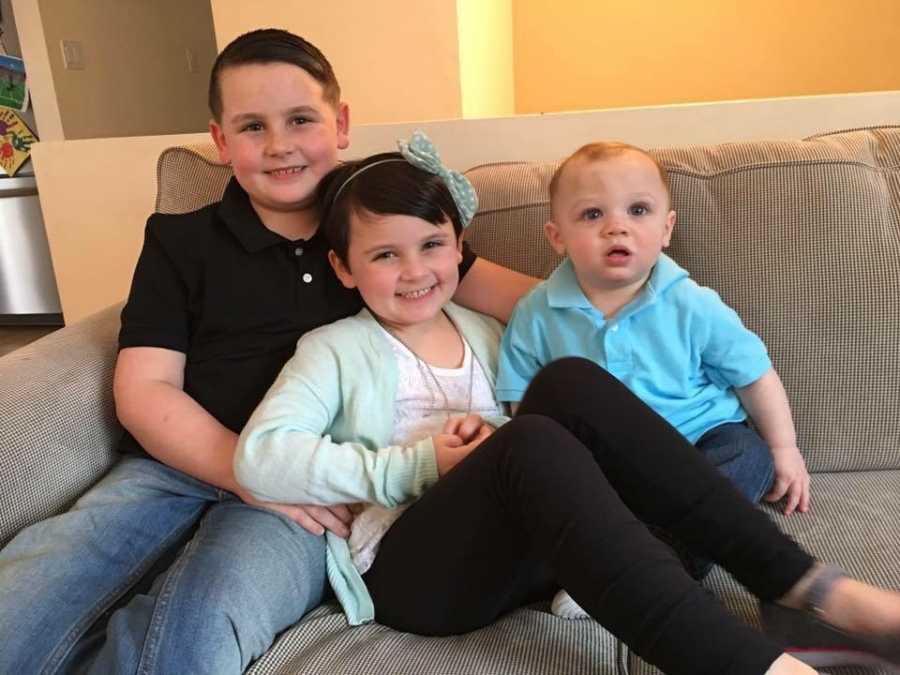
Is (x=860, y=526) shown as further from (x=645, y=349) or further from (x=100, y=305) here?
(x=100, y=305)

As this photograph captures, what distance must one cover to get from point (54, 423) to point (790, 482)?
1.03 metres

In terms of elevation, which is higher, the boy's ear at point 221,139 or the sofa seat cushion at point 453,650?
the boy's ear at point 221,139

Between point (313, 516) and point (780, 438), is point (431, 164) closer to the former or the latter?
point (313, 516)

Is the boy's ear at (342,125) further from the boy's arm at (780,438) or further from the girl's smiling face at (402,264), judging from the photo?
the boy's arm at (780,438)

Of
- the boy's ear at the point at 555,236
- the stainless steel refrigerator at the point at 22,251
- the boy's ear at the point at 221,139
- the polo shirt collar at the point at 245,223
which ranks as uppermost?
the boy's ear at the point at 221,139

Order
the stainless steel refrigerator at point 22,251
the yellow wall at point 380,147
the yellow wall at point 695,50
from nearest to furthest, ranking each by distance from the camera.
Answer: the yellow wall at point 380,147, the yellow wall at point 695,50, the stainless steel refrigerator at point 22,251

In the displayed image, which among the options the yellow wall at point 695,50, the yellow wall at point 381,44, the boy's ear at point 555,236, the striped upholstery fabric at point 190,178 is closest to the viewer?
the boy's ear at point 555,236

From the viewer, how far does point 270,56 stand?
1.08m

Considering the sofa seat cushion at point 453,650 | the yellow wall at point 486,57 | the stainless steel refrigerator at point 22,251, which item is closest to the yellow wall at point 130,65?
the stainless steel refrigerator at point 22,251

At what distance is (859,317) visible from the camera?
1114mm

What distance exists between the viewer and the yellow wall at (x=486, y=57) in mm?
2051

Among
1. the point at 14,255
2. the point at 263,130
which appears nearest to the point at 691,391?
the point at 263,130

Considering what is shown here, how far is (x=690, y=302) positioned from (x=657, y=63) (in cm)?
207

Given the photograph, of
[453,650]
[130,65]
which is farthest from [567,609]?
[130,65]
